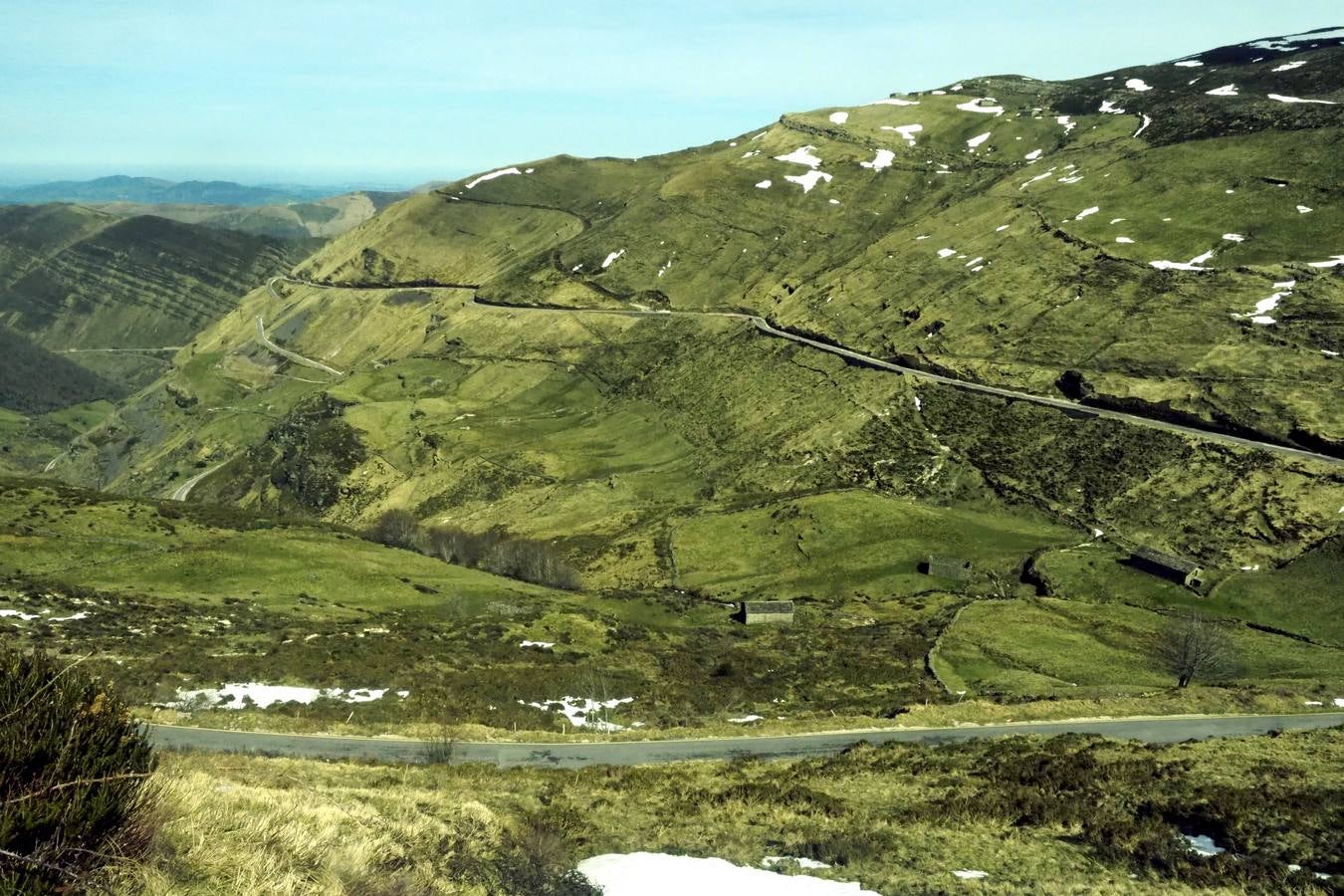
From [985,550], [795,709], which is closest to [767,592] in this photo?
[985,550]

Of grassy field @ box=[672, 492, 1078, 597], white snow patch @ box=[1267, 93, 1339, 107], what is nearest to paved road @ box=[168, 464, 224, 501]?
grassy field @ box=[672, 492, 1078, 597]

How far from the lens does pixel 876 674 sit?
53719 mm

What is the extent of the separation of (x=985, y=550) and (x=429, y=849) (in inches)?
3296

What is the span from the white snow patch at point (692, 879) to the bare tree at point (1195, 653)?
121 ft

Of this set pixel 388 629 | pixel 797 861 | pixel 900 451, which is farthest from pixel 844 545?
pixel 797 861

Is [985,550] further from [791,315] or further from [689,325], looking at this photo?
[689,325]

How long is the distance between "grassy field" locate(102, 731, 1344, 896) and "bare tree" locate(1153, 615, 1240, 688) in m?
21.4

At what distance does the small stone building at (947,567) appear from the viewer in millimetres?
87250

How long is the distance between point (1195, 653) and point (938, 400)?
249 feet

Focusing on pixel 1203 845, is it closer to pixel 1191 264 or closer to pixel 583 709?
pixel 583 709

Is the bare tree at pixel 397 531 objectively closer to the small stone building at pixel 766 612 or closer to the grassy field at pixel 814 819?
the small stone building at pixel 766 612

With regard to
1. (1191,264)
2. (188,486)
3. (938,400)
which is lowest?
(188,486)

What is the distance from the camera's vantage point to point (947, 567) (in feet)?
289

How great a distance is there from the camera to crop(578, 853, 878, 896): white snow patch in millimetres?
17609
